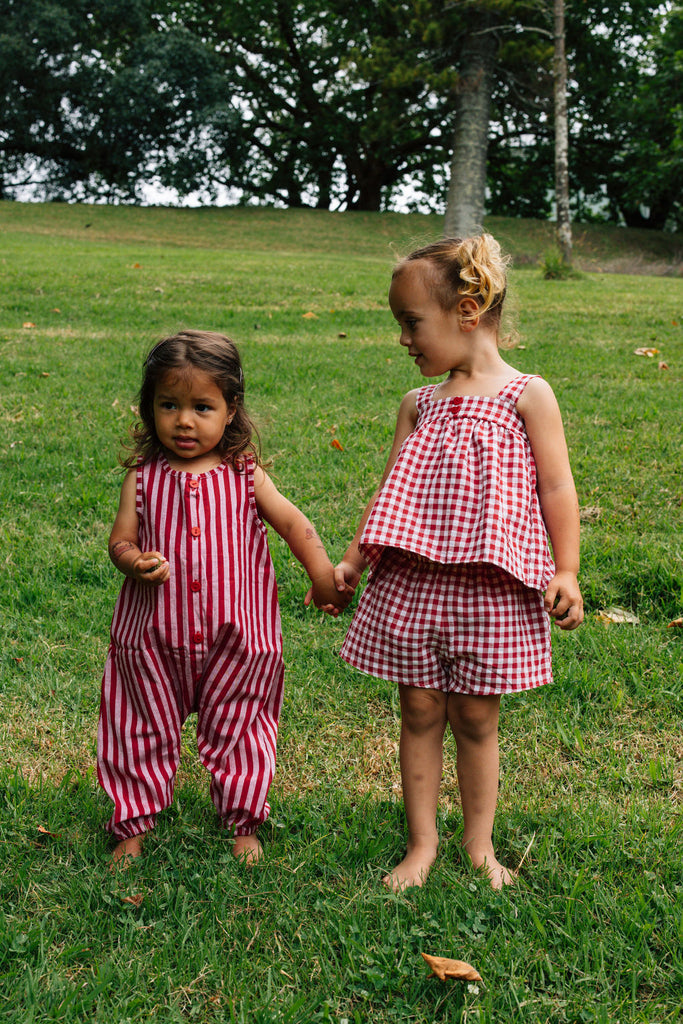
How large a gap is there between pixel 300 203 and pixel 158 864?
3411 centimetres

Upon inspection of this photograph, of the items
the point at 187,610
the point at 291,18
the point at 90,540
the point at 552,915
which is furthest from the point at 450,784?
the point at 291,18

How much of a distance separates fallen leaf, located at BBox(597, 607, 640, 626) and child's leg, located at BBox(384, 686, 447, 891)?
1.33 m

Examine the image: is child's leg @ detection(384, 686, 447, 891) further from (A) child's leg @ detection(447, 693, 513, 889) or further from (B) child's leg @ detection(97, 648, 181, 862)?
(B) child's leg @ detection(97, 648, 181, 862)

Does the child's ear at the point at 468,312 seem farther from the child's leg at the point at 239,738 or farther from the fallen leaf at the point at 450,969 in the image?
the fallen leaf at the point at 450,969

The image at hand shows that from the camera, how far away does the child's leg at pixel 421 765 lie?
222cm

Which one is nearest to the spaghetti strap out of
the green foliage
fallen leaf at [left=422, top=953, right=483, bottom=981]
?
fallen leaf at [left=422, top=953, right=483, bottom=981]

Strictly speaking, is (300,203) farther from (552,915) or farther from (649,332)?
(552,915)

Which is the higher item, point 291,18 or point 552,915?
point 291,18

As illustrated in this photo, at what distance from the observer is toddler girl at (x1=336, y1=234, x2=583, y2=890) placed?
2080 millimetres

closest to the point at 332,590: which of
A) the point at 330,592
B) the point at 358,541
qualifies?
the point at 330,592

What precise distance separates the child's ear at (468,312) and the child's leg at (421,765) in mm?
896

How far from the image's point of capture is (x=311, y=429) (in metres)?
5.29

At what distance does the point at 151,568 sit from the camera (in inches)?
81.9

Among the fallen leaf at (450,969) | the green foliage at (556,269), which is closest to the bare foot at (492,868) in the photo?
the fallen leaf at (450,969)
